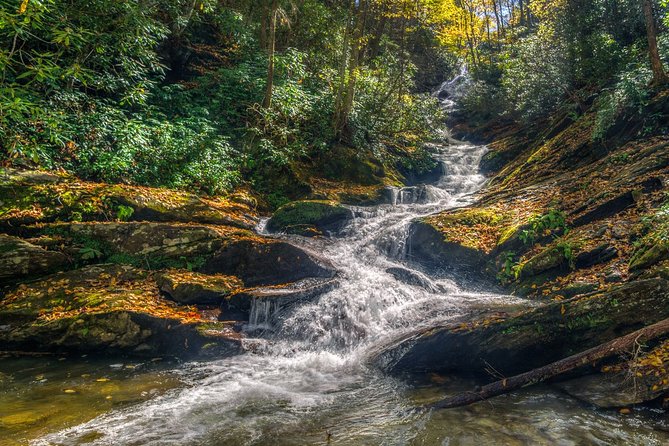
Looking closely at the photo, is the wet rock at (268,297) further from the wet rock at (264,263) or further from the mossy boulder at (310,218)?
the mossy boulder at (310,218)

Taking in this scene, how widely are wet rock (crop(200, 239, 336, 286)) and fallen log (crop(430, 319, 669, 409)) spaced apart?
453cm

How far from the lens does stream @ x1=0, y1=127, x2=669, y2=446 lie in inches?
142

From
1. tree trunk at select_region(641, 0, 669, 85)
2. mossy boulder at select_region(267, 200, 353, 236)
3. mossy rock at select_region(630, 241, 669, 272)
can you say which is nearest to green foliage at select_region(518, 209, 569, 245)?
mossy rock at select_region(630, 241, 669, 272)

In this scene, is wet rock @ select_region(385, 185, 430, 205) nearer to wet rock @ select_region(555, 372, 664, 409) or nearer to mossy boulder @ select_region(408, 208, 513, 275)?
mossy boulder @ select_region(408, 208, 513, 275)

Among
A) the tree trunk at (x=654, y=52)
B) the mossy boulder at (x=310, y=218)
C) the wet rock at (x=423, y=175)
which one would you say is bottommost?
the mossy boulder at (x=310, y=218)

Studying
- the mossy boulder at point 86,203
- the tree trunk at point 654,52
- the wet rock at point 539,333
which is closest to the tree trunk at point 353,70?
the mossy boulder at point 86,203

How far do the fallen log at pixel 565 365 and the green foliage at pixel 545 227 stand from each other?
4599 mm

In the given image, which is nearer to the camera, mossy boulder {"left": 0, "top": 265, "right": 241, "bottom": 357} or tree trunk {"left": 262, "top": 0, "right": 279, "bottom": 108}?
mossy boulder {"left": 0, "top": 265, "right": 241, "bottom": 357}

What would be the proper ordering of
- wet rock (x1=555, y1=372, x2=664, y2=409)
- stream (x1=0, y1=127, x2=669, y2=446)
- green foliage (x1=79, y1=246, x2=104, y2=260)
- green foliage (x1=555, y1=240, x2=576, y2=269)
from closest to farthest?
stream (x1=0, y1=127, x2=669, y2=446), wet rock (x1=555, y1=372, x2=664, y2=409), green foliage (x1=79, y1=246, x2=104, y2=260), green foliage (x1=555, y1=240, x2=576, y2=269)

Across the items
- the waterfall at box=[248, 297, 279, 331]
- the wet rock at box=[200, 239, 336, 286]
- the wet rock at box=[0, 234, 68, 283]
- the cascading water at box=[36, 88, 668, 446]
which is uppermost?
the wet rock at box=[0, 234, 68, 283]

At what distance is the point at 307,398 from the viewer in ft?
15.6

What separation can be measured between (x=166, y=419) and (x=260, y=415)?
0.99 metres

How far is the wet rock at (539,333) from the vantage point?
Result: 4441 millimetres

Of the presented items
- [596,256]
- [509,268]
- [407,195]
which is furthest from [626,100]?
[407,195]
